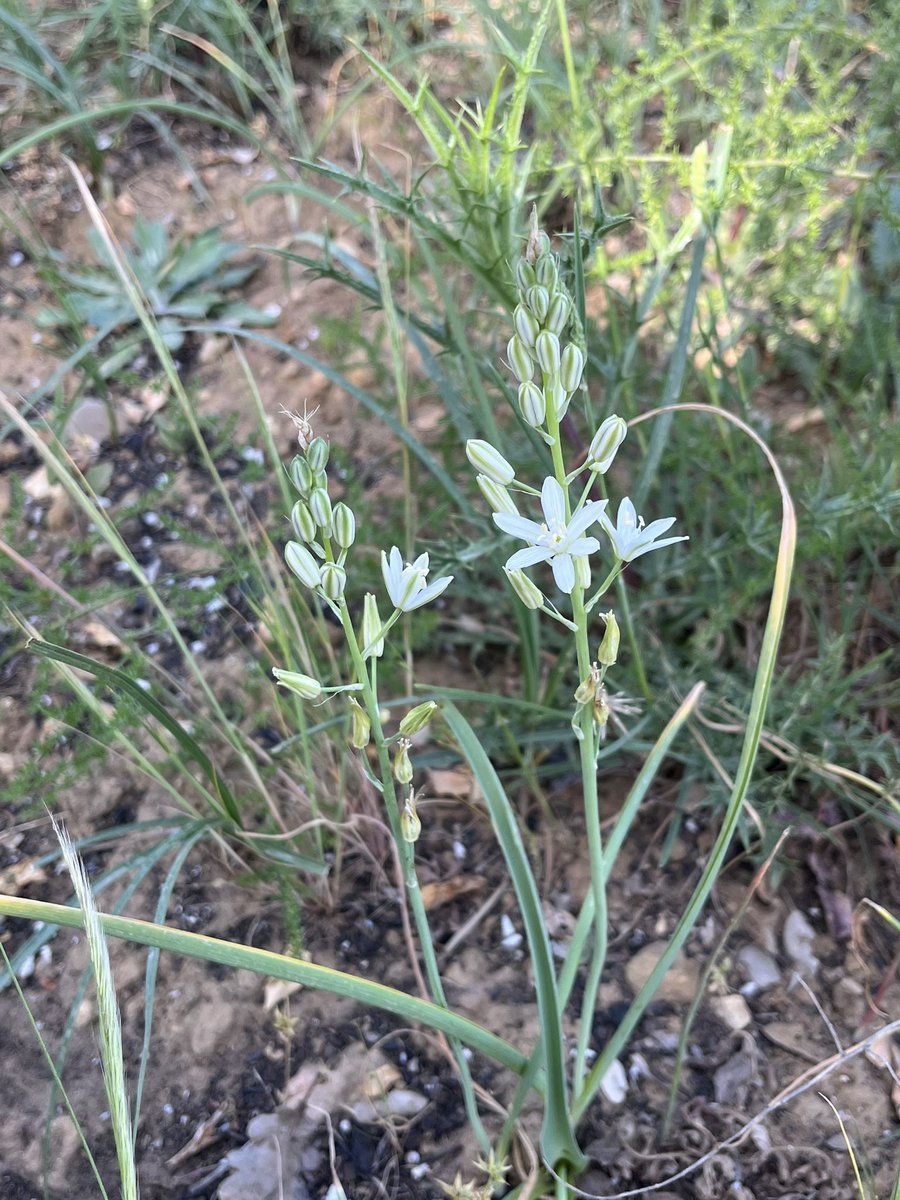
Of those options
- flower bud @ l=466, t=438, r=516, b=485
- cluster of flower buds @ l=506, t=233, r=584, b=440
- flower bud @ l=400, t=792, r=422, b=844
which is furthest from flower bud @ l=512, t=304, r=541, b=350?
flower bud @ l=400, t=792, r=422, b=844

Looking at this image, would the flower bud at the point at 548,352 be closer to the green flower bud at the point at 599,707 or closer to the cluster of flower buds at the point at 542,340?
the cluster of flower buds at the point at 542,340

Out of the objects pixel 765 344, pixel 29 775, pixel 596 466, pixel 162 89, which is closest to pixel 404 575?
pixel 596 466

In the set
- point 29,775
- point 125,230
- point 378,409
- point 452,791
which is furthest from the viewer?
point 125,230

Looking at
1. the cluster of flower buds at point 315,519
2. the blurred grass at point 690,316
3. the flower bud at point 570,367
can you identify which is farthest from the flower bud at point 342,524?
the blurred grass at point 690,316

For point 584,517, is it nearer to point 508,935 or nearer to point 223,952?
point 223,952

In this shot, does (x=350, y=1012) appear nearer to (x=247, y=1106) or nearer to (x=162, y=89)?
(x=247, y=1106)

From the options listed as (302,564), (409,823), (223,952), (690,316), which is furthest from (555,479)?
(690,316)
